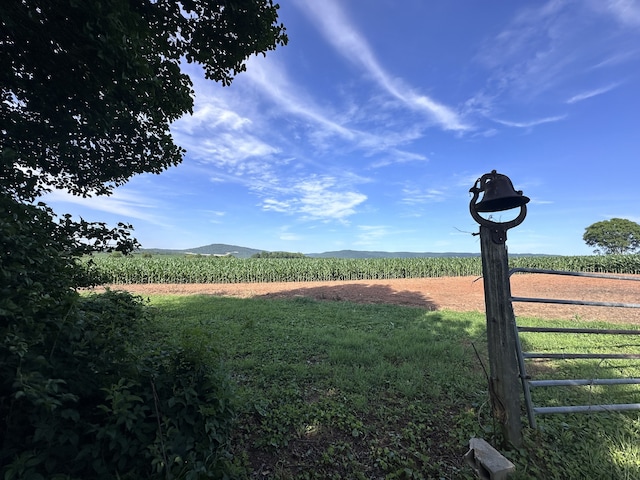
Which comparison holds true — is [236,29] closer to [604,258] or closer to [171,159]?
[171,159]

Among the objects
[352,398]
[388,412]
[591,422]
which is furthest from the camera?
[352,398]

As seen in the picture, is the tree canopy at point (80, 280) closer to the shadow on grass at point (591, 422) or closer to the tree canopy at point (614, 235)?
the shadow on grass at point (591, 422)

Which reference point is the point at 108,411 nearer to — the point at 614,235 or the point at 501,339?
the point at 501,339

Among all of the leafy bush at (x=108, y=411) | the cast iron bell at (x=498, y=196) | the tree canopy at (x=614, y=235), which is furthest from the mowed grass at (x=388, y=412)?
the tree canopy at (x=614, y=235)

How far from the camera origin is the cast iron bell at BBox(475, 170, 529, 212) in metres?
2.71

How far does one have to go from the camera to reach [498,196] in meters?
2.71

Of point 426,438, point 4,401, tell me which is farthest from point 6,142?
point 426,438

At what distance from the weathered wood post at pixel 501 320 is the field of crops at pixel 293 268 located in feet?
67.4

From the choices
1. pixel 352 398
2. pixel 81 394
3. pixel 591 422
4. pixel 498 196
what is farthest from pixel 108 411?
pixel 591 422

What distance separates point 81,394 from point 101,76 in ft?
8.06

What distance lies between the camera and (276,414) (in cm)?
304

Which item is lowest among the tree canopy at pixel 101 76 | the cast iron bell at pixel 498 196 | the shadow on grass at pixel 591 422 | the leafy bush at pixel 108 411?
the shadow on grass at pixel 591 422

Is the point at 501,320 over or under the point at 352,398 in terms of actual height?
over

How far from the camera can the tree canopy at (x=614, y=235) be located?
158 ft
